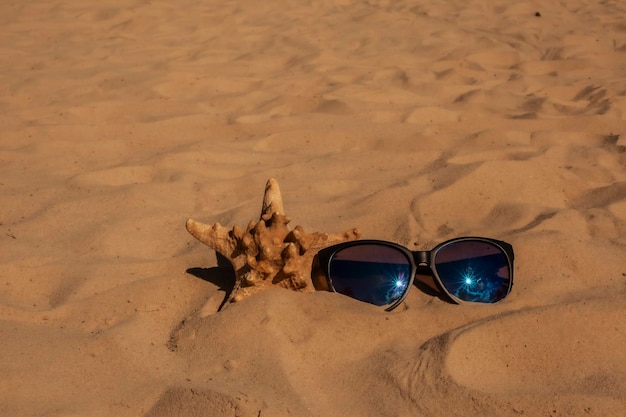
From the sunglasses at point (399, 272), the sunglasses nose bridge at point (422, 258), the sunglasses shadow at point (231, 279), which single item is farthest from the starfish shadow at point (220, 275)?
the sunglasses nose bridge at point (422, 258)

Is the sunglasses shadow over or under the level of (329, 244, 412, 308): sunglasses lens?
under

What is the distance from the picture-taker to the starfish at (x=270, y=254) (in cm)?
197

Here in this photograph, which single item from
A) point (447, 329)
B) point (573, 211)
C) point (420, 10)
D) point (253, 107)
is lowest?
point (420, 10)

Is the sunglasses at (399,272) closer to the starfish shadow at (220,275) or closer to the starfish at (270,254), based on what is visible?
the starfish at (270,254)

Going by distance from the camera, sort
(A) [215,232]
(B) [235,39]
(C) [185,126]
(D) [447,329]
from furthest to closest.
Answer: (B) [235,39] < (C) [185,126] < (A) [215,232] < (D) [447,329]

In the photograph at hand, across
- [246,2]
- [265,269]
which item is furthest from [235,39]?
[265,269]

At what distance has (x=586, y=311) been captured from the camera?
6.29 ft

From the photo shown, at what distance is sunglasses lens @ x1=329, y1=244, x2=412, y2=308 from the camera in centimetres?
205

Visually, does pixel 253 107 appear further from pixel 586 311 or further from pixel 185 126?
pixel 586 311

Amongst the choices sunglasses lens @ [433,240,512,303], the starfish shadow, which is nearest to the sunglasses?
sunglasses lens @ [433,240,512,303]

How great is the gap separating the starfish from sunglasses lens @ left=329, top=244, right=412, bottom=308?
7 cm

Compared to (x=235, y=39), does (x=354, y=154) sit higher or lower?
higher

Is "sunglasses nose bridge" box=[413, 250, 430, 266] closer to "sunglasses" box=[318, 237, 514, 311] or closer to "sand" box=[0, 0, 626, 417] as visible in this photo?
"sunglasses" box=[318, 237, 514, 311]

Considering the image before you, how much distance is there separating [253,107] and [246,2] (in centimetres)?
364
